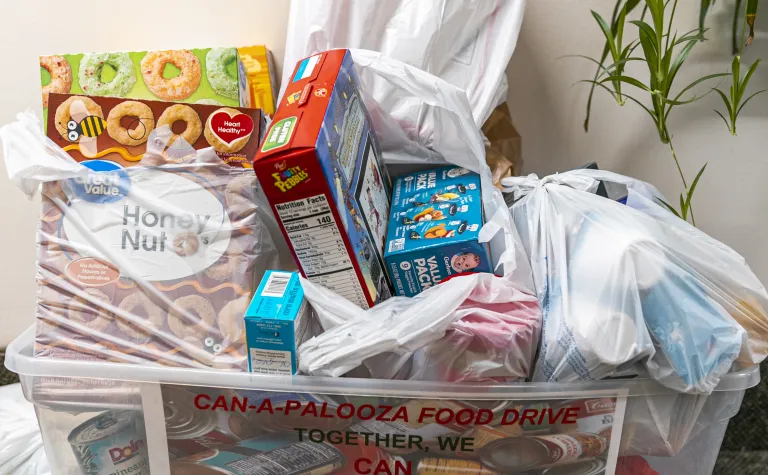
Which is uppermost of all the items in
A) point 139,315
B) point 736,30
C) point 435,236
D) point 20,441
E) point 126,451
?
point 736,30

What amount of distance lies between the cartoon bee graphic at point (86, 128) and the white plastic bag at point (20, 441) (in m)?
0.43

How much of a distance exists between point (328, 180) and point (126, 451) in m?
0.36

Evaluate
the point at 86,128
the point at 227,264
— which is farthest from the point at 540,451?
the point at 86,128

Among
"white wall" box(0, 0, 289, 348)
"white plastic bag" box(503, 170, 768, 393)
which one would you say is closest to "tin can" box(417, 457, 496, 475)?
"white plastic bag" box(503, 170, 768, 393)

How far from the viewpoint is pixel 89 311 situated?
2.04 feet

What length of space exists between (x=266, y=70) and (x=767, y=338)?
67 cm

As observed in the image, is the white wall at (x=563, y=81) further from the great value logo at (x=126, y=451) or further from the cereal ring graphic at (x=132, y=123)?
the great value logo at (x=126, y=451)

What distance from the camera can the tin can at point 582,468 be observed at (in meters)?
0.60

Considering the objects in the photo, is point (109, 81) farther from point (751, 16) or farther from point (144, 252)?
point (751, 16)

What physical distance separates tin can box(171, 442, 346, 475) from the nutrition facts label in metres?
0.15

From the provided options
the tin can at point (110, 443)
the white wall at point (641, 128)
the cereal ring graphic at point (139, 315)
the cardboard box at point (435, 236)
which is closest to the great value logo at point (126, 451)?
the tin can at point (110, 443)

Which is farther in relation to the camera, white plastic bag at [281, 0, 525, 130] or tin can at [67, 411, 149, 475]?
white plastic bag at [281, 0, 525, 130]

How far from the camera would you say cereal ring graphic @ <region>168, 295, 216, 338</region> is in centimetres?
62

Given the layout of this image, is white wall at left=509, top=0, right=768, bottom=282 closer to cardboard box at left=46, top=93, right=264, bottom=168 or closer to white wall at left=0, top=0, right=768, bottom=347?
white wall at left=0, top=0, right=768, bottom=347
